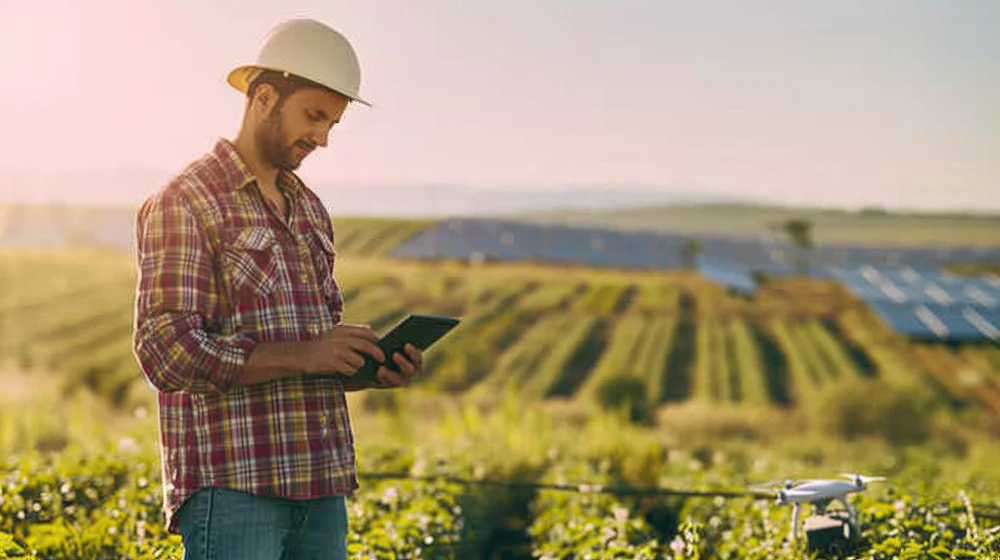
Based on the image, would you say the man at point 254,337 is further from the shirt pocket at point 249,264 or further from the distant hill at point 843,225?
the distant hill at point 843,225

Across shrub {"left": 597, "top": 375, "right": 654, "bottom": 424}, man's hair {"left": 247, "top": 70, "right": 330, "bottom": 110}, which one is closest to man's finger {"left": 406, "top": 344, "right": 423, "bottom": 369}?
man's hair {"left": 247, "top": 70, "right": 330, "bottom": 110}

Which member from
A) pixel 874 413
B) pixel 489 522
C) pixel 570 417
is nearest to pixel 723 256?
pixel 874 413

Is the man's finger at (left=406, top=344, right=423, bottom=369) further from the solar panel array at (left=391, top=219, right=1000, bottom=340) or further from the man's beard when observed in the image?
the solar panel array at (left=391, top=219, right=1000, bottom=340)

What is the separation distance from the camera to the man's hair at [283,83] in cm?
215

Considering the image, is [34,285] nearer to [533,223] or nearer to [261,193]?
[533,223]

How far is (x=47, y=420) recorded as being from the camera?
327 inches

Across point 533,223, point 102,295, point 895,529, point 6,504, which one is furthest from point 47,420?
point 533,223

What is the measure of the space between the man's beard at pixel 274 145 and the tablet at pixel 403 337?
43 centimetres

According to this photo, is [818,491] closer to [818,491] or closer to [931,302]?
[818,491]

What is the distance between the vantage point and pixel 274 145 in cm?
220

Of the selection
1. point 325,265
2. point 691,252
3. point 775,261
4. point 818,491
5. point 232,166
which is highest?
point 232,166

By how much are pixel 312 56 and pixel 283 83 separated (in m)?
0.09

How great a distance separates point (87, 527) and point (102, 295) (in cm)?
3337

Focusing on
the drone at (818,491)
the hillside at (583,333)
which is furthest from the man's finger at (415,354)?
the hillside at (583,333)
